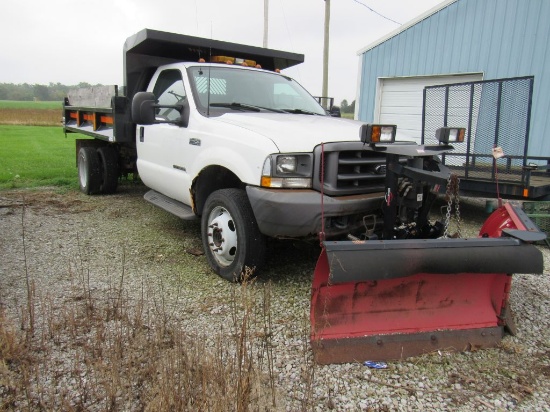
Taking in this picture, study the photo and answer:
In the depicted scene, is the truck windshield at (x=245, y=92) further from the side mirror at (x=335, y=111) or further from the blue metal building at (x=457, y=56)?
the blue metal building at (x=457, y=56)

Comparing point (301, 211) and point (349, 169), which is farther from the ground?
point (349, 169)

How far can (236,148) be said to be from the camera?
3973 mm

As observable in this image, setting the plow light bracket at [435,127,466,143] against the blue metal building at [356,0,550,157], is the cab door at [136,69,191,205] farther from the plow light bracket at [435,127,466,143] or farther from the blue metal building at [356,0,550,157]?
the blue metal building at [356,0,550,157]

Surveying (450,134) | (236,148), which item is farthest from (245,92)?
(450,134)

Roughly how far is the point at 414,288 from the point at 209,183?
93.8 inches

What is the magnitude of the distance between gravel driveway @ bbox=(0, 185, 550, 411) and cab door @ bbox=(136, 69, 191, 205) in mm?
741

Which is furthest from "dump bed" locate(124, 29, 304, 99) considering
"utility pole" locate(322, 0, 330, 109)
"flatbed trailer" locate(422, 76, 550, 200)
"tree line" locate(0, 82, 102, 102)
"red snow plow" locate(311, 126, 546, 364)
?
"tree line" locate(0, 82, 102, 102)

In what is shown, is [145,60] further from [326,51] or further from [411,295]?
[326,51]

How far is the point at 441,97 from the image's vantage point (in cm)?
735

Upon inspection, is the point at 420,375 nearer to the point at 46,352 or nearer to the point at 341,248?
the point at 341,248

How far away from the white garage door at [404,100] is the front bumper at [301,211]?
822cm

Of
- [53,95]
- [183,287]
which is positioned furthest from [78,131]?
[53,95]

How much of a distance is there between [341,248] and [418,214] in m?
1.45

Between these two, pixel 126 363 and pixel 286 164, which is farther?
pixel 286 164
